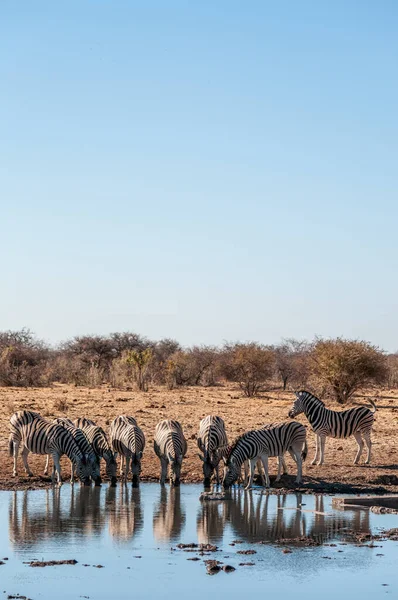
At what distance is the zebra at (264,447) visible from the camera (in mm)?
16547

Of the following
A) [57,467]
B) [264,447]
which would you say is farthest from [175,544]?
[57,467]

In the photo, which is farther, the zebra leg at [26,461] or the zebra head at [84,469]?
the zebra leg at [26,461]

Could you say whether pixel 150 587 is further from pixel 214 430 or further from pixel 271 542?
pixel 214 430

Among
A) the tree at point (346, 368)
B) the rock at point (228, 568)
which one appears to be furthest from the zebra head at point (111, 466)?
the tree at point (346, 368)

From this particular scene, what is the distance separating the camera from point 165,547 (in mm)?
12250

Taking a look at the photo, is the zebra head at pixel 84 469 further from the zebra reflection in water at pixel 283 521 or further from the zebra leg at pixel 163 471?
the zebra reflection in water at pixel 283 521

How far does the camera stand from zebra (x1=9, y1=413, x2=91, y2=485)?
17047 millimetres

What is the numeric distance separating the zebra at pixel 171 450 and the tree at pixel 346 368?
66.7 feet

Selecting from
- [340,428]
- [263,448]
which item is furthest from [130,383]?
[263,448]

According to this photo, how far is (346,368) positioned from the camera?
37.6 meters

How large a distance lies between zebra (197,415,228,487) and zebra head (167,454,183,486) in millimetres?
547

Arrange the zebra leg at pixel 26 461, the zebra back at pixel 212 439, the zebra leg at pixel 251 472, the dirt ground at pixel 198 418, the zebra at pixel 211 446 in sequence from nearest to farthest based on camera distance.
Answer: the zebra leg at pixel 251 472 → the zebra at pixel 211 446 → the zebra back at pixel 212 439 → the dirt ground at pixel 198 418 → the zebra leg at pixel 26 461

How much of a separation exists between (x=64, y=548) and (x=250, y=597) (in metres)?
2.94

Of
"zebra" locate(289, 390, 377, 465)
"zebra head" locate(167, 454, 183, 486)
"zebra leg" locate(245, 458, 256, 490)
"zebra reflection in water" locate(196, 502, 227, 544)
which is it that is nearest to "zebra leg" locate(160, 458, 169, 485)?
"zebra head" locate(167, 454, 183, 486)
